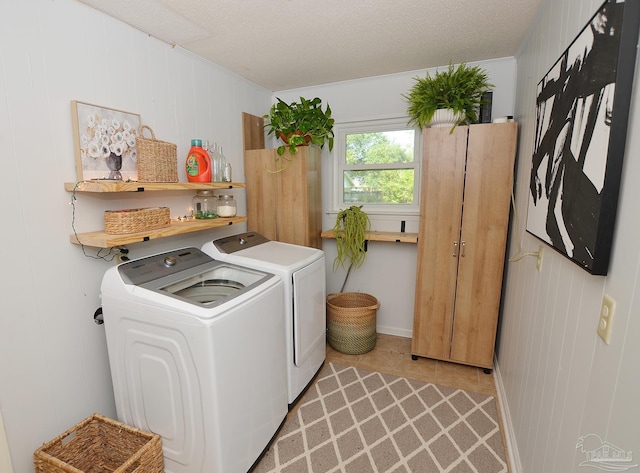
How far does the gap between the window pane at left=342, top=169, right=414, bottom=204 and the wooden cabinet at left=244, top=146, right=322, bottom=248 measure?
352 millimetres

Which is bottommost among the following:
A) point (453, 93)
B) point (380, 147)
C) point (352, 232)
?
point (352, 232)

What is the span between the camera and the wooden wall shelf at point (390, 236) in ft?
8.71

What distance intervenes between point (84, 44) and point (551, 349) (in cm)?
259

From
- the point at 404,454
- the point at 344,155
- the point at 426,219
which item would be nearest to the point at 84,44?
the point at 344,155

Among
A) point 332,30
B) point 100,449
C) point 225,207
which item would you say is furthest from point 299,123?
point 100,449

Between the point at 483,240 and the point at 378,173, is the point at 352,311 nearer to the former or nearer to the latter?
the point at 483,240

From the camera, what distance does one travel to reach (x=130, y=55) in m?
1.83

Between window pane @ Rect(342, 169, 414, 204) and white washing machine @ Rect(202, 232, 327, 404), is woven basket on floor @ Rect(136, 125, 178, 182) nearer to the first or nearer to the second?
white washing machine @ Rect(202, 232, 327, 404)

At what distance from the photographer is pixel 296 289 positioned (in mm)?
1968

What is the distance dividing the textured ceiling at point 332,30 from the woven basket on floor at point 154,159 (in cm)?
66

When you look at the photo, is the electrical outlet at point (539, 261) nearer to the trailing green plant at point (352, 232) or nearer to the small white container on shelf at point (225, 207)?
the trailing green plant at point (352, 232)

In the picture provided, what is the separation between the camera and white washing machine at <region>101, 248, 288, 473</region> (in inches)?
53.2

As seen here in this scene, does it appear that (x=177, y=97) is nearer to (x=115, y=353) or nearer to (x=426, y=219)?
(x=115, y=353)

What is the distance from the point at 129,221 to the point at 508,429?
7.80 feet
